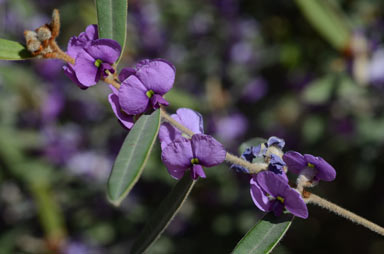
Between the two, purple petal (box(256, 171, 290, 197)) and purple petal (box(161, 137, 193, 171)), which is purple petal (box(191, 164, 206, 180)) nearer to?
purple petal (box(161, 137, 193, 171))

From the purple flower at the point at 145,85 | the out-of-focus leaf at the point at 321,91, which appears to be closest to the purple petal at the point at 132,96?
the purple flower at the point at 145,85

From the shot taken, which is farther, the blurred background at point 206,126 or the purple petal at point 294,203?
the blurred background at point 206,126

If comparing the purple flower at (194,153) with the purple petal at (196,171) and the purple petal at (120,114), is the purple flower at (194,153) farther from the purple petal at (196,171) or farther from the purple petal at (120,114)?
the purple petal at (120,114)

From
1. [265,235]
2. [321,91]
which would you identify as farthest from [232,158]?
[321,91]

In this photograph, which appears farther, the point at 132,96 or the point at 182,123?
the point at 182,123

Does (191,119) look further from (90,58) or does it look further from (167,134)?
(90,58)

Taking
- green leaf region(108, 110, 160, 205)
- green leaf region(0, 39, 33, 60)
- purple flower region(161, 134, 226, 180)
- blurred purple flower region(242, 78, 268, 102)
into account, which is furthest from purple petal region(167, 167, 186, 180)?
blurred purple flower region(242, 78, 268, 102)
